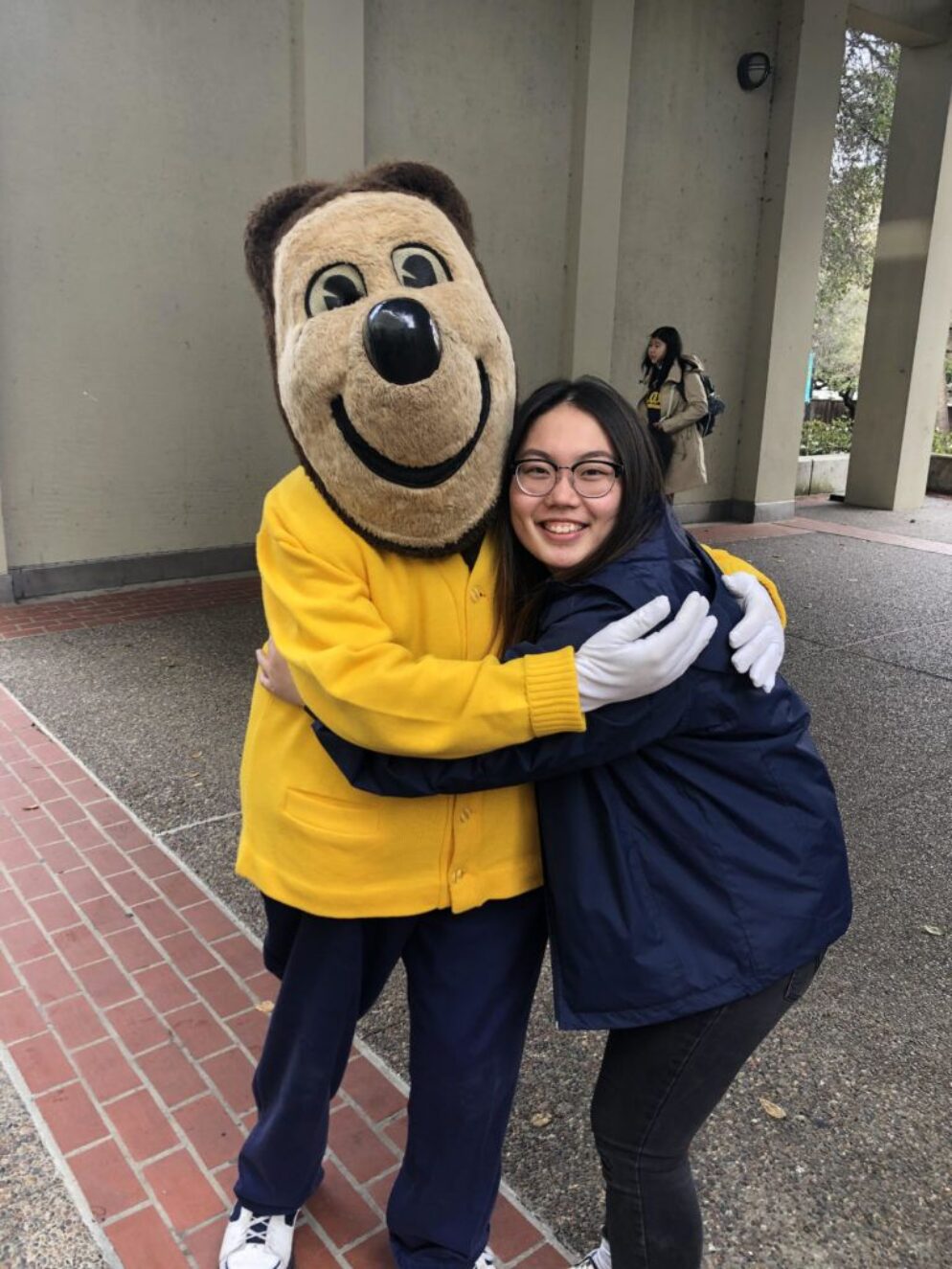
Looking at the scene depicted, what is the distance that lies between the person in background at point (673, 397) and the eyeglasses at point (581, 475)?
21.6 feet

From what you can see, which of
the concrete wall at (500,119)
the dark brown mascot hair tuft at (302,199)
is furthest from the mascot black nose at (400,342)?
the concrete wall at (500,119)

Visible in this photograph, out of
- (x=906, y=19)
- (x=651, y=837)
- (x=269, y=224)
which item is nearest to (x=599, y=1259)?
(x=651, y=837)

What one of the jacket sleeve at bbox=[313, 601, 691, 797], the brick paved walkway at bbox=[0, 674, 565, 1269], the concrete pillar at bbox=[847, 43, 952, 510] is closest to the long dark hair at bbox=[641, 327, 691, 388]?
the concrete pillar at bbox=[847, 43, 952, 510]

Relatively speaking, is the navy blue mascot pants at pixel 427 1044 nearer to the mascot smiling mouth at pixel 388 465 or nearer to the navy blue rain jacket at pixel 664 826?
the navy blue rain jacket at pixel 664 826

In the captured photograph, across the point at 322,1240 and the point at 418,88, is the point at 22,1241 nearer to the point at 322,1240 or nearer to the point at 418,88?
the point at 322,1240

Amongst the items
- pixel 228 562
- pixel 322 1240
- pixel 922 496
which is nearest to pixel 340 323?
pixel 322 1240

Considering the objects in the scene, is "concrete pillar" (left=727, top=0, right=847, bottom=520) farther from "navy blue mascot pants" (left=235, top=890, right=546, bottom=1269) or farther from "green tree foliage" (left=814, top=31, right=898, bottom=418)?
"navy blue mascot pants" (left=235, top=890, right=546, bottom=1269)

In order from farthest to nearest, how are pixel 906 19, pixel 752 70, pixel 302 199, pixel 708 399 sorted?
pixel 906 19
pixel 752 70
pixel 708 399
pixel 302 199

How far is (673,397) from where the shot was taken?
26.9 ft

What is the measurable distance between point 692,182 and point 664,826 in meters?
9.74

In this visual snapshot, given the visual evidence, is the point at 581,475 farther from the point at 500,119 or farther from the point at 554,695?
the point at 500,119

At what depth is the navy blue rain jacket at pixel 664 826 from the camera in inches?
62.2

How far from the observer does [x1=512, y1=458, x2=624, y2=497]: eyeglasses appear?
1661 millimetres

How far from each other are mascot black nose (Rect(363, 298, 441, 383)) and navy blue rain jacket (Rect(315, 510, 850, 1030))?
43 centimetres
